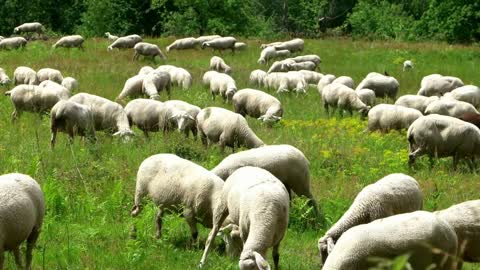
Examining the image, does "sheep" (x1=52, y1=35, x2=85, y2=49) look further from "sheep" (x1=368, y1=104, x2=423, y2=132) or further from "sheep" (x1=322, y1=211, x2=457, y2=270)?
"sheep" (x1=322, y1=211, x2=457, y2=270)

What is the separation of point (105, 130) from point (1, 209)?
30.2 ft

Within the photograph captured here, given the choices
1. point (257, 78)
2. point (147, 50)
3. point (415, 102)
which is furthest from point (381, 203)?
point (147, 50)

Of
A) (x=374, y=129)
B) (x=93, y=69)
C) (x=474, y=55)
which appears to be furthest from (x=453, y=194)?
(x=474, y=55)

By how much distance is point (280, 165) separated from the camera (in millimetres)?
10461

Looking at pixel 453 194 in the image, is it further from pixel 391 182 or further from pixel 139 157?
pixel 139 157

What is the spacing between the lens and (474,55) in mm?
35062

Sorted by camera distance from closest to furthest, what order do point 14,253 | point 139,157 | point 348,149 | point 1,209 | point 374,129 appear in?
point 1,209 < point 14,253 < point 139,157 < point 348,149 < point 374,129

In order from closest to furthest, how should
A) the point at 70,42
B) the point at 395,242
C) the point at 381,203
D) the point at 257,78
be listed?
the point at 395,242
the point at 381,203
the point at 257,78
the point at 70,42

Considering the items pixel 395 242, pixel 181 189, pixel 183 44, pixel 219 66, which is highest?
pixel 395 242

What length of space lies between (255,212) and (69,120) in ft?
25.8

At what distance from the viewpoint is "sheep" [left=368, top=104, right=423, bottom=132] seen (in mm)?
17156

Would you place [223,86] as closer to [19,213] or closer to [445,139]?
[445,139]

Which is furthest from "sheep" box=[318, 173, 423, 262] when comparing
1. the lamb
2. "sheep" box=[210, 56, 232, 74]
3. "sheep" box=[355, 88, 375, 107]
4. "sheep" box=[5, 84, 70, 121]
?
"sheep" box=[210, 56, 232, 74]

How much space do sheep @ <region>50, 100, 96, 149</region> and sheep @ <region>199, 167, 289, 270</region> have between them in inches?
261
